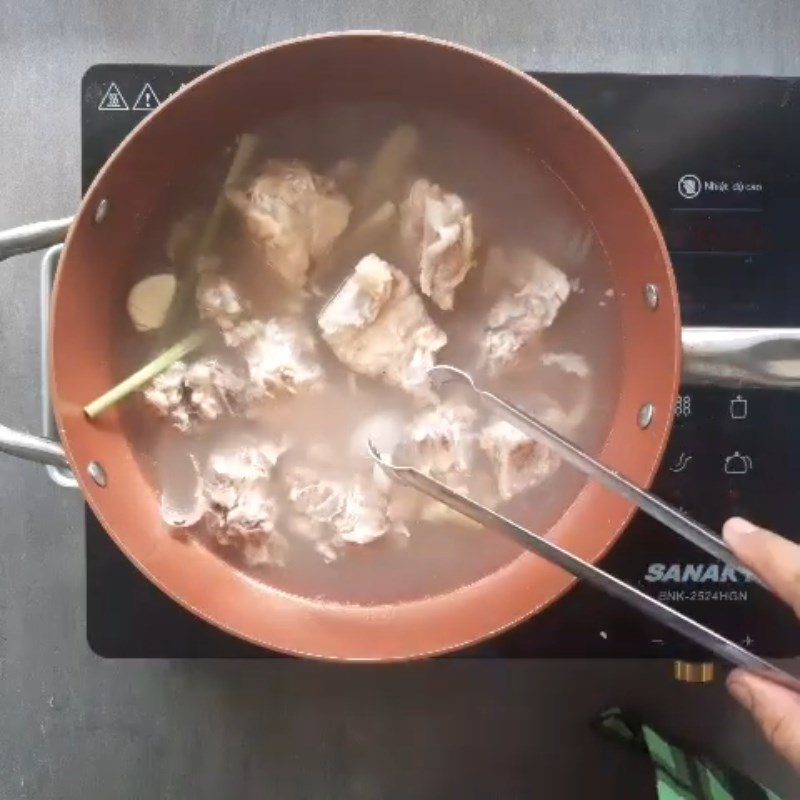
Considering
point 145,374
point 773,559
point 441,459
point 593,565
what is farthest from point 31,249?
point 773,559

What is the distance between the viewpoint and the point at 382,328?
2.71ft

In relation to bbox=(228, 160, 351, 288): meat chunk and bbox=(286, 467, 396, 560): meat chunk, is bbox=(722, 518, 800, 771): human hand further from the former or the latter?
bbox=(228, 160, 351, 288): meat chunk

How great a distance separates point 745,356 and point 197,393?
44 cm

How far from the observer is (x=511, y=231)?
840mm

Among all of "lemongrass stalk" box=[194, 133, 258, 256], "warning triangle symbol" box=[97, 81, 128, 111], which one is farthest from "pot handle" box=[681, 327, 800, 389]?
"warning triangle symbol" box=[97, 81, 128, 111]

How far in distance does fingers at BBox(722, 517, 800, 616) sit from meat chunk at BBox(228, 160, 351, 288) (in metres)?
0.41

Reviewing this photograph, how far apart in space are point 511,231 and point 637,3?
261mm

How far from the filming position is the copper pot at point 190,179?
704mm

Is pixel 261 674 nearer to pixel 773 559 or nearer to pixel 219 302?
pixel 219 302

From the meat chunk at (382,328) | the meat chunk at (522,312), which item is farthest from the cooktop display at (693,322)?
the meat chunk at (382,328)

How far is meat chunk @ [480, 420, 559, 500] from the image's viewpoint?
83 centimetres

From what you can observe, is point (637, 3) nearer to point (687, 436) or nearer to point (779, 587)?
point (687, 436)

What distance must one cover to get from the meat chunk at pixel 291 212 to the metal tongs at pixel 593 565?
189mm

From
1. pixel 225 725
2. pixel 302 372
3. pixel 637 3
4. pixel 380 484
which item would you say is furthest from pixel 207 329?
pixel 637 3
